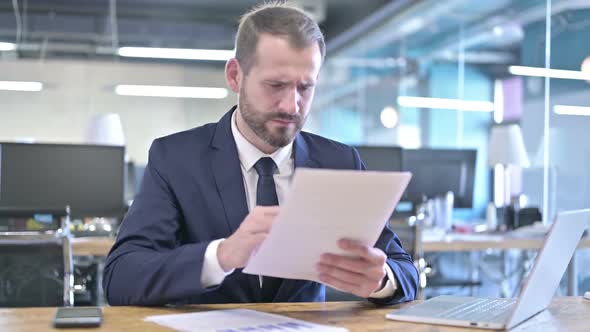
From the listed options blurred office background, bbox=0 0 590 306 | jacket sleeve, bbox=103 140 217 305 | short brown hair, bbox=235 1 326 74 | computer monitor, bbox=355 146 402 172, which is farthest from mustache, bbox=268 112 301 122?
computer monitor, bbox=355 146 402 172

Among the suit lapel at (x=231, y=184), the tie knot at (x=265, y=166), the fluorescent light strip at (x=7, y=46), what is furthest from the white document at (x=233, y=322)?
the fluorescent light strip at (x=7, y=46)

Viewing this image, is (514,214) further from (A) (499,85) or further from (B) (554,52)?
(A) (499,85)

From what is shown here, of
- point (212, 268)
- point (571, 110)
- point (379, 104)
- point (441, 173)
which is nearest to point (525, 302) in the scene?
point (212, 268)

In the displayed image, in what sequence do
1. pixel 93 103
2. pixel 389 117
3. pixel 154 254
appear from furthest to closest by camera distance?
pixel 93 103, pixel 389 117, pixel 154 254

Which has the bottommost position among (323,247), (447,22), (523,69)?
(323,247)

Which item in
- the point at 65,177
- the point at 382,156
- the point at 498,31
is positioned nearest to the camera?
the point at 65,177

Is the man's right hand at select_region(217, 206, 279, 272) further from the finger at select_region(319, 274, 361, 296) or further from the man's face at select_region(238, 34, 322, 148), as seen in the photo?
the man's face at select_region(238, 34, 322, 148)

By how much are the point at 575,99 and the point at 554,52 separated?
0.52 meters

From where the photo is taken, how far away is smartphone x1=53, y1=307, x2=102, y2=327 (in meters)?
1.38

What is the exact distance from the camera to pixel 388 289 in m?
1.69

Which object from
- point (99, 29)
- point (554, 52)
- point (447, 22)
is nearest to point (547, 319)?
point (554, 52)

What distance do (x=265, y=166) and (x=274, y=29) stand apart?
326 mm

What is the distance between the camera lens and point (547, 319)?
156 cm

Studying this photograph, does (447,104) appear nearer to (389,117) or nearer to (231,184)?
(389,117)
